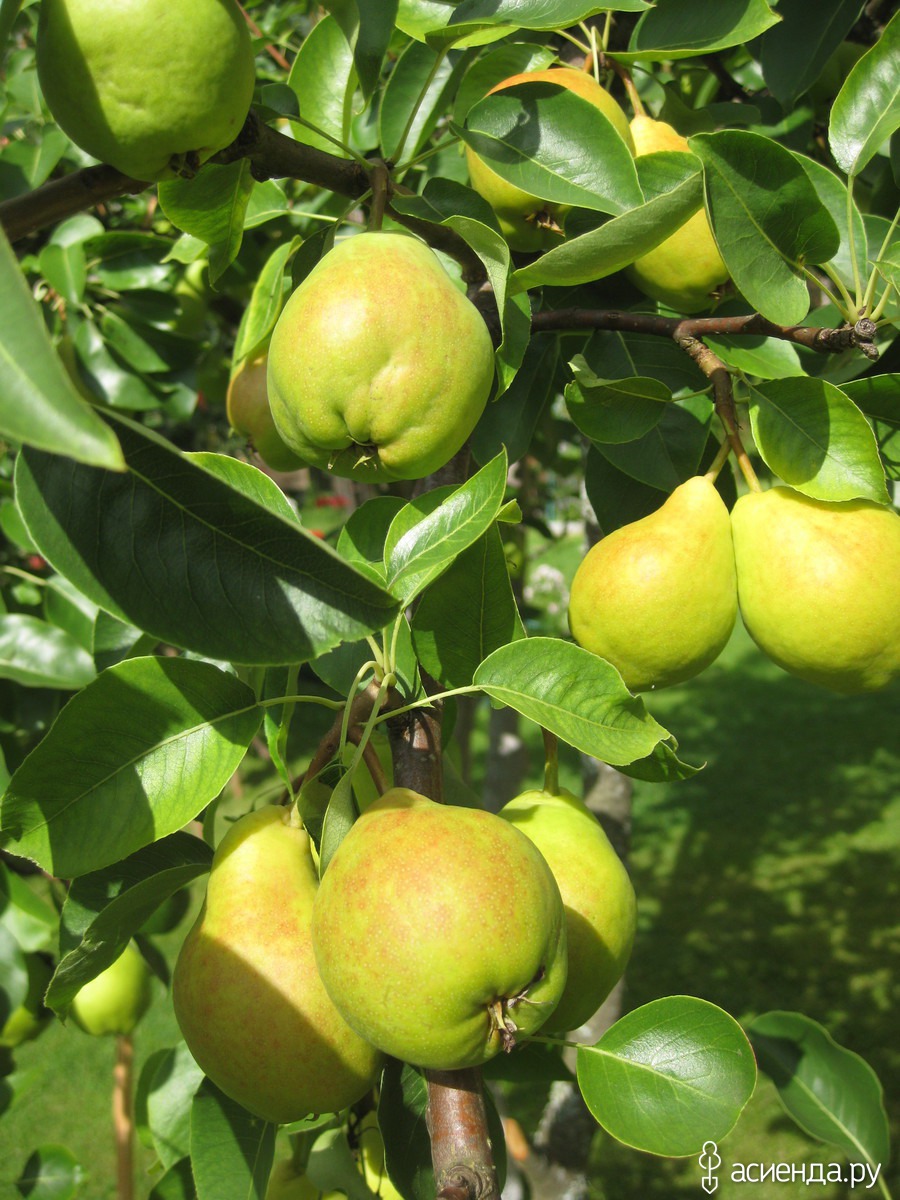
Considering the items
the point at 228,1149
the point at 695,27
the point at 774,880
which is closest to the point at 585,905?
the point at 228,1149

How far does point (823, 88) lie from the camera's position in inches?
61.9

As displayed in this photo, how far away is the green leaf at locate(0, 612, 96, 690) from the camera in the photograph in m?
1.61

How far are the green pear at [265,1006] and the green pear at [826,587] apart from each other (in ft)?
1.59

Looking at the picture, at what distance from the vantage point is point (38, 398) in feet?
1.38

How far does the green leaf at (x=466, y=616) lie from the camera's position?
0.91 m

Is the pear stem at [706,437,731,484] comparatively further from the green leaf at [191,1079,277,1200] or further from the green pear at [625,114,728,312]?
the green leaf at [191,1079,277,1200]

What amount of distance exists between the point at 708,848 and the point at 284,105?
4721 millimetres

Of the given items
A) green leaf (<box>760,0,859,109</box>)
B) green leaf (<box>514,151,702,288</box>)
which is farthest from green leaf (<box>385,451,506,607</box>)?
green leaf (<box>760,0,859,109</box>)

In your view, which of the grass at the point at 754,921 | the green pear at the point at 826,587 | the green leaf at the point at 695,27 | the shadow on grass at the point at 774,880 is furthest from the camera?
the shadow on grass at the point at 774,880

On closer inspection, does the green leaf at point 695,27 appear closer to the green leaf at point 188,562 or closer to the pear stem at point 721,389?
the pear stem at point 721,389

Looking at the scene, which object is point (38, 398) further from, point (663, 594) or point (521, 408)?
point (521, 408)

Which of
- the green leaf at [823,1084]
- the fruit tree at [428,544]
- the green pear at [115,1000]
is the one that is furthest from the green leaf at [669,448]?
the green pear at [115,1000]

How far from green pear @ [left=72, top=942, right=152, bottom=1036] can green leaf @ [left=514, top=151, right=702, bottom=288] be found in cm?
148

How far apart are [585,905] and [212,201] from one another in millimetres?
736
